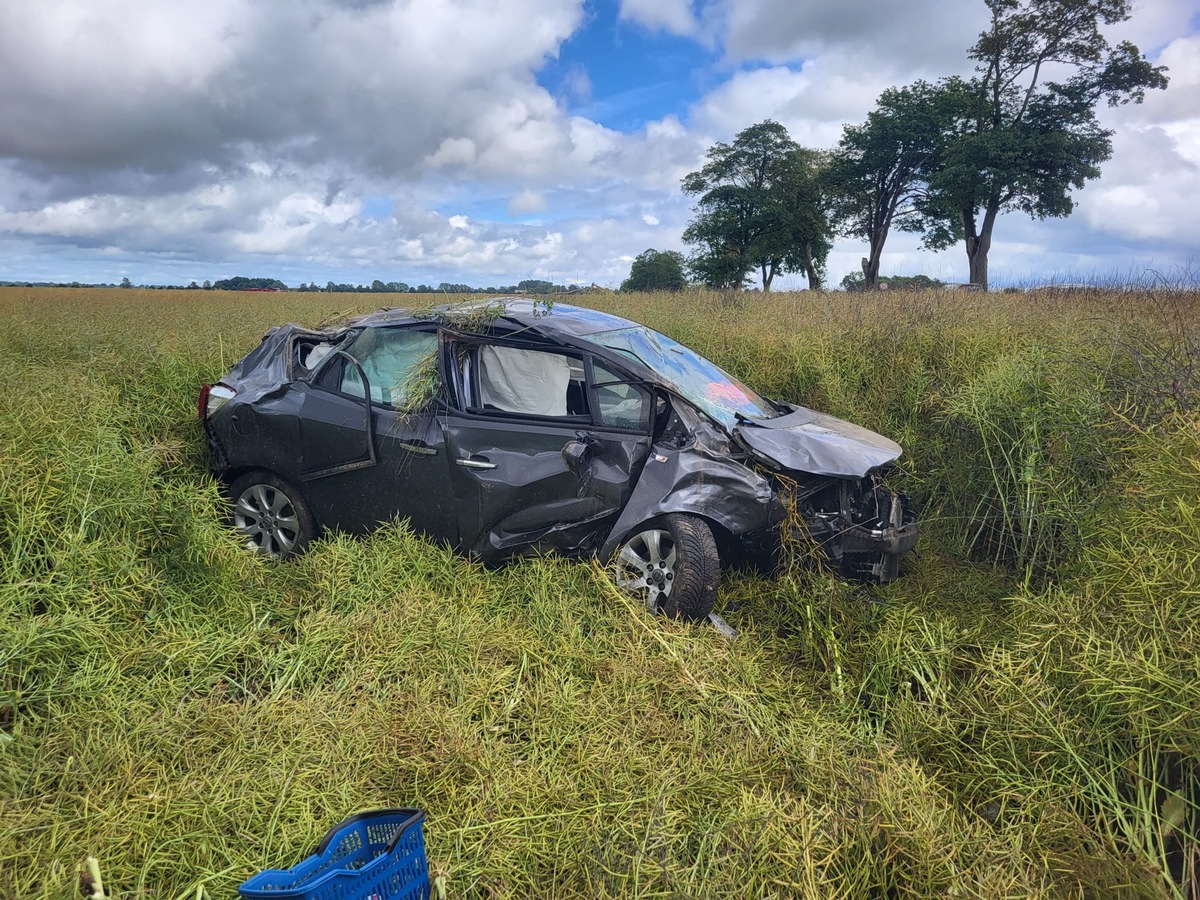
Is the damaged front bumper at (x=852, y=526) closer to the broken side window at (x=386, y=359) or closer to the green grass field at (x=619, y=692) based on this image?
the green grass field at (x=619, y=692)

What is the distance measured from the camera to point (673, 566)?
3.88 metres

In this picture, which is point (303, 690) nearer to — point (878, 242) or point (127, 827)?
point (127, 827)

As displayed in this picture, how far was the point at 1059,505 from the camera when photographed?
4.13 m

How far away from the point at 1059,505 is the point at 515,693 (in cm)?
333

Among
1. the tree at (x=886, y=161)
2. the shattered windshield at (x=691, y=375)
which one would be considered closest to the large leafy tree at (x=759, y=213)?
the tree at (x=886, y=161)

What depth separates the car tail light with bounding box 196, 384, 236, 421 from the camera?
4859 mm

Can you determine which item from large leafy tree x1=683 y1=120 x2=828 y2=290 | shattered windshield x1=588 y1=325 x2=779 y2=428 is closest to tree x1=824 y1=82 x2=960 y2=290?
large leafy tree x1=683 y1=120 x2=828 y2=290

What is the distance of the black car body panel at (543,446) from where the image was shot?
13.0ft

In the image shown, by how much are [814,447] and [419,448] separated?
238 centimetres

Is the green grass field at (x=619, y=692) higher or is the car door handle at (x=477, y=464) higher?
the car door handle at (x=477, y=464)

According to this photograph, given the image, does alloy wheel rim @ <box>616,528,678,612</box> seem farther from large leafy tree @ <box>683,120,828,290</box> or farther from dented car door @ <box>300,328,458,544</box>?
large leafy tree @ <box>683,120,828,290</box>

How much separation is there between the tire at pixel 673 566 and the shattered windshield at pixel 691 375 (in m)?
0.74

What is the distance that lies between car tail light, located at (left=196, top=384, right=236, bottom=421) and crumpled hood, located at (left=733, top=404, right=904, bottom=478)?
3.49 metres

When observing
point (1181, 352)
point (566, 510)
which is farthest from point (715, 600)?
point (1181, 352)
